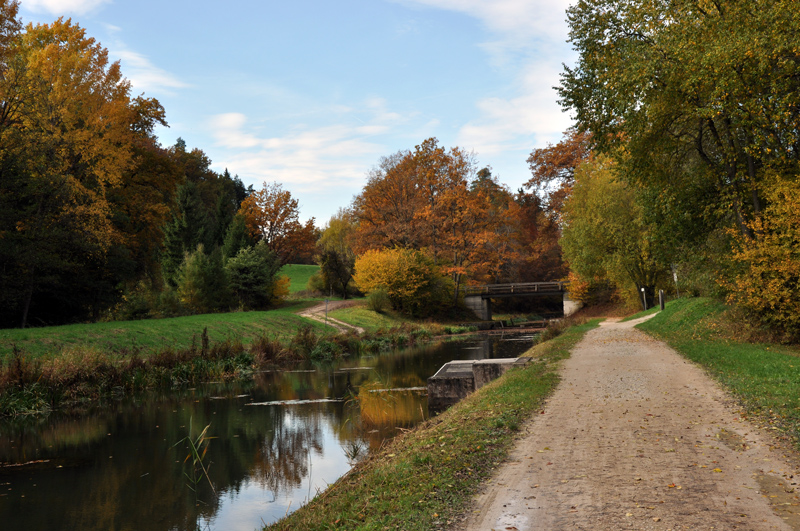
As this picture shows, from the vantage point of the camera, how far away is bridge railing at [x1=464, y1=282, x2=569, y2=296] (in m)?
50.2

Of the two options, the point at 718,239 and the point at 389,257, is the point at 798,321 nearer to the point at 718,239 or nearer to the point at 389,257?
the point at 718,239

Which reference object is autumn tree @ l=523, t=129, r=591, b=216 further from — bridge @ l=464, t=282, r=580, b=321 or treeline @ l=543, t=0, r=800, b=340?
treeline @ l=543, t=0, r=800, b=340

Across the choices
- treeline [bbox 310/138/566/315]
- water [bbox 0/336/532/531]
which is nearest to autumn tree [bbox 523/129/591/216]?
treeline [bbox 310/138/566/315]

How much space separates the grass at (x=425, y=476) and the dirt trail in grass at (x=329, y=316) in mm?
25297

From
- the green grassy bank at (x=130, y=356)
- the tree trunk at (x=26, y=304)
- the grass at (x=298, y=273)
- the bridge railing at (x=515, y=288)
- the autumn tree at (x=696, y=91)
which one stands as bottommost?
the green grassy bank at (x=130, y=356)

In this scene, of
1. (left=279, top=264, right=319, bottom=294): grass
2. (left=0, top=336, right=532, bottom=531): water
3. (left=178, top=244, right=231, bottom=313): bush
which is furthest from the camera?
(left=279, top=264, right=319, bottom=294): grass

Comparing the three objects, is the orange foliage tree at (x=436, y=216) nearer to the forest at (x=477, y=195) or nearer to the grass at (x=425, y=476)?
the forest at (x=477, y=195)

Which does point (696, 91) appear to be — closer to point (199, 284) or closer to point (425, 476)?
point (425, 476)

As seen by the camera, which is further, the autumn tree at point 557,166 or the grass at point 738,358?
the autumn tree at point 557,166

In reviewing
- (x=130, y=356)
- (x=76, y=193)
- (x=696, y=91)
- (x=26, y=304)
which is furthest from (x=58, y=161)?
(x=696, y=91)

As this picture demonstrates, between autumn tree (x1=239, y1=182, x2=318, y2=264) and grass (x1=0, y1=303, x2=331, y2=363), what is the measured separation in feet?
83.2

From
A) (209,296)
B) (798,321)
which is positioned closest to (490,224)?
(209,296)

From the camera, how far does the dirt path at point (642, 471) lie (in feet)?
14.4

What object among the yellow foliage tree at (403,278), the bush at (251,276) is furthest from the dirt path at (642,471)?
the bush at (251,276)
